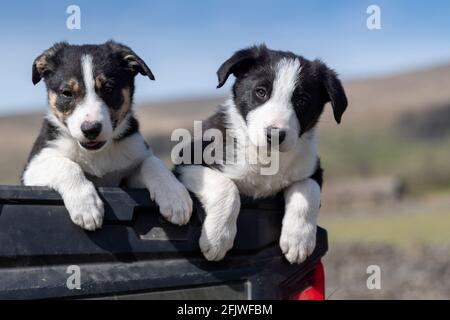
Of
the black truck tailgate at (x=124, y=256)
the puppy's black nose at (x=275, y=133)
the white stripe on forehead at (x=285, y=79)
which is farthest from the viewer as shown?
the white stripe on forehead at (x=285, y=79)

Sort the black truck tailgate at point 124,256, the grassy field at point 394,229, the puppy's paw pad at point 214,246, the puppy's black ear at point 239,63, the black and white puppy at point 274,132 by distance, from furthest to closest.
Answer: the grassy field at point 394,229, the puppy's black ear at point 239,63, the black and white puppy at point 274,132, the puppy's paw pad at point 214,246, the black truck tailgate at point 124,256

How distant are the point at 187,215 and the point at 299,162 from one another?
1206mm

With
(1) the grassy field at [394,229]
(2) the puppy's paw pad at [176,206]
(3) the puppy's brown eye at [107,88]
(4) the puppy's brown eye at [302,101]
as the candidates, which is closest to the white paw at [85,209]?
(2) the puppy's paw pad at [176,206]

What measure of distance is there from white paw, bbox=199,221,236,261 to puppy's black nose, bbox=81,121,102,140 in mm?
1008

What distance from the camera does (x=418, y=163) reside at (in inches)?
1932

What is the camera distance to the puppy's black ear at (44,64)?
4844 mm

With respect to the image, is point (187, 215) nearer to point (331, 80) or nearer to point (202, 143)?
point (202, 143)

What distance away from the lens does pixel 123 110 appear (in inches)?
190

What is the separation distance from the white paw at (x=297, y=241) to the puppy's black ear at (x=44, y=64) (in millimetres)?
2009

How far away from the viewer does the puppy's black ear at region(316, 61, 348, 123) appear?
4.75m

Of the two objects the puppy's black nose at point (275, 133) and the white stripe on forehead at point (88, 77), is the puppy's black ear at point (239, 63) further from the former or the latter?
the white stripe on forehead at point (88, 77)

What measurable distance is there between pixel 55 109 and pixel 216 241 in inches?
69.6

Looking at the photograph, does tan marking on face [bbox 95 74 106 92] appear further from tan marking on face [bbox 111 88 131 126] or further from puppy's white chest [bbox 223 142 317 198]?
puppy's white chest [bbox 223 142 317 198]

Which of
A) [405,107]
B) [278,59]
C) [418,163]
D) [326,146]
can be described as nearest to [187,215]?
[278,59]
